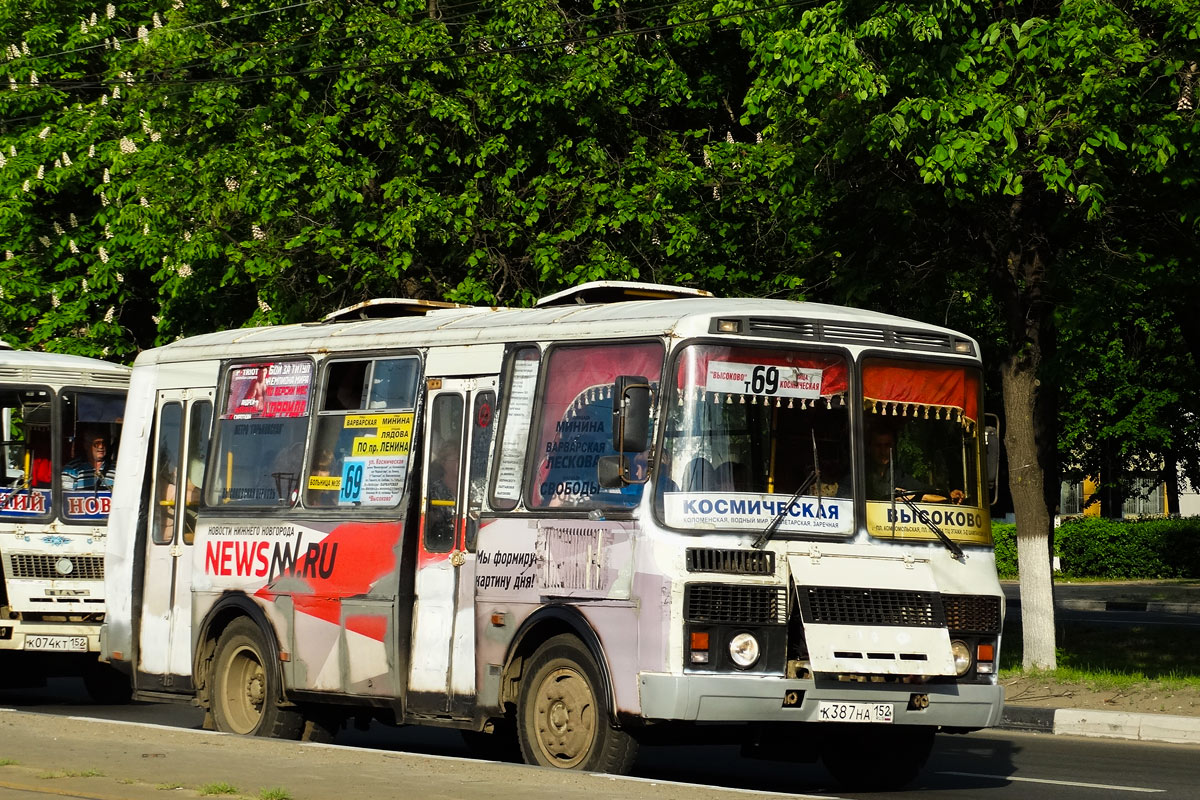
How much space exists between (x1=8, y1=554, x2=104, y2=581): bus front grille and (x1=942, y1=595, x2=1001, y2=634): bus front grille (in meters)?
9.55

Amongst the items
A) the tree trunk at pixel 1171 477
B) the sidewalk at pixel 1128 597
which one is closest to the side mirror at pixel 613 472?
the sidewalk at pixel 1128 597

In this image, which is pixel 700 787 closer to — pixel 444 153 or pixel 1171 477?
pixel 444 153

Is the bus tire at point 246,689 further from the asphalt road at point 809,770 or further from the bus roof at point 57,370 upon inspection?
the bus roof at point 57,370

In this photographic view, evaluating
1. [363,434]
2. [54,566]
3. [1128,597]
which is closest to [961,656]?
[363,434]

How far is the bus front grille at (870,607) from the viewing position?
424 inches

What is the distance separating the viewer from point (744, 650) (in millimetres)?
10617

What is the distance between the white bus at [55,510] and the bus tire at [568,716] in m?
7.49

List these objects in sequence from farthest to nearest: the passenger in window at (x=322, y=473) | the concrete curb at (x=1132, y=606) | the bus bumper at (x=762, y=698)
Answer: the concrete curb at (x=1132, y=606)
the passenger in window at (x=322, y=473)
the bus bumper at (x=762, y=698)

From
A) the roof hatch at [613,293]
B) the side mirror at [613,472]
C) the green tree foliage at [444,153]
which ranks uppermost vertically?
the green tree foliage at [444,153]

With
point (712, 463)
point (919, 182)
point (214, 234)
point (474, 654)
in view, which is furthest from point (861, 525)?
point (214, 234)

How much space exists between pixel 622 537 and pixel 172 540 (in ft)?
17.1

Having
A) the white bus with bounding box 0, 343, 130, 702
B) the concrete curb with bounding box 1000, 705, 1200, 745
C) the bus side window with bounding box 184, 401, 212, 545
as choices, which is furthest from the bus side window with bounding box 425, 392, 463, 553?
the white bus with bounding box 0, 343, 130, 702

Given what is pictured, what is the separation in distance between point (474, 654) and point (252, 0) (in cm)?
1465

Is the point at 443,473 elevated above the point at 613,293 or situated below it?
below
